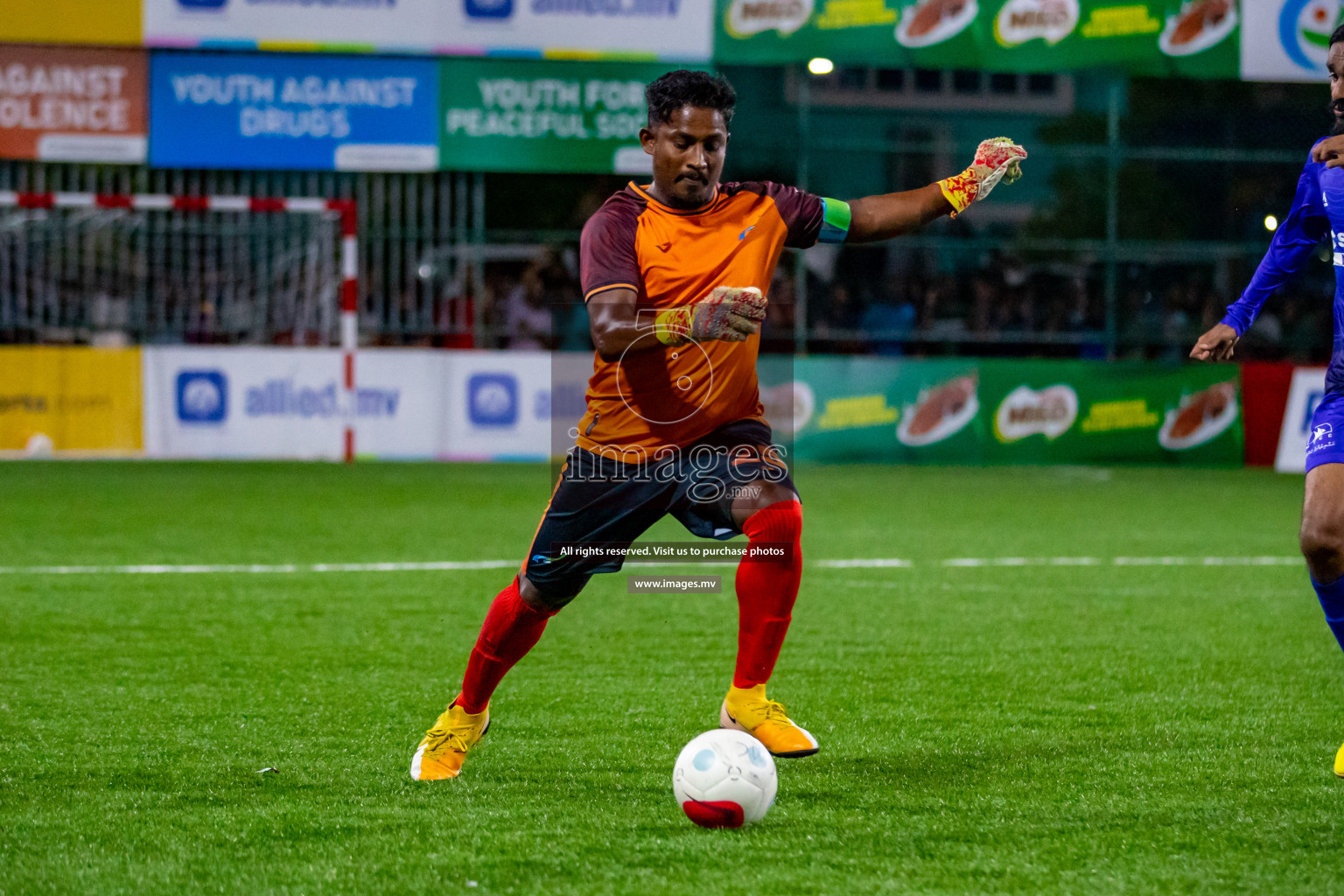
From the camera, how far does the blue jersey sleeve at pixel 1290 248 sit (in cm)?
454

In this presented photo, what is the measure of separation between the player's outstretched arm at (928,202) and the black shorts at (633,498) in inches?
27.1

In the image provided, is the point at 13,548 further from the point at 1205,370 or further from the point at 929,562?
the point at 1205,370

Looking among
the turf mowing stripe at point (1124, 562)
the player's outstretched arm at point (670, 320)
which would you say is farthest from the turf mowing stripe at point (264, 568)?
the player's outstretched arm at point (670, 320)

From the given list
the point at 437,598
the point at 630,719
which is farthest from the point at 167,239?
the point at 630,719

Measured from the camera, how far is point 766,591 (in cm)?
423

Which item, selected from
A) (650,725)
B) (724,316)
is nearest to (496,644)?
(650,725)

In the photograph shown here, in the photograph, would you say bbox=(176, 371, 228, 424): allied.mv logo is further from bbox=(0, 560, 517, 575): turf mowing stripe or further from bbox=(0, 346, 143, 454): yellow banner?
bbox=(0, 560, 517, 575): turf mowing stripe

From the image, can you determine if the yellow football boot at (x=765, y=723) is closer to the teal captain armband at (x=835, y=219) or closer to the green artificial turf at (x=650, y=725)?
the green artificial turf at (x=650, y=725)

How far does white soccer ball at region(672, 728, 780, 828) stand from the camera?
354cm

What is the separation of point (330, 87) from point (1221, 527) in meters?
9.48

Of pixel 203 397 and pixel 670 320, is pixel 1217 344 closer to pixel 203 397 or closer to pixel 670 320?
pixel 670 320

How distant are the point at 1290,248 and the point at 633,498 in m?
2.23

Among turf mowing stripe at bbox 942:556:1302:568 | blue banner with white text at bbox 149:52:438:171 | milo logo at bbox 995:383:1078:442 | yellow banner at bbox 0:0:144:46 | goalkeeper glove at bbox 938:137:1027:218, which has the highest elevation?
yellow banner at bbox 0:0:144:46

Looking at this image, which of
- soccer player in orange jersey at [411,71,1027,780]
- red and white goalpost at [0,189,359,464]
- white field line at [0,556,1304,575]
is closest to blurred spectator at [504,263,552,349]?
red and white goalpost at [0,189,359,464]
